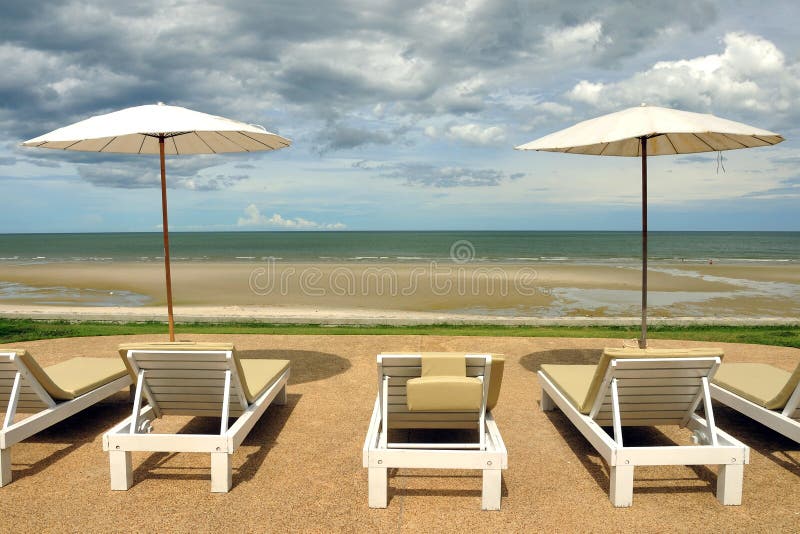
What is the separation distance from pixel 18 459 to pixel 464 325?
8321 mm

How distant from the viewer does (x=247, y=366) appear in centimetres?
534

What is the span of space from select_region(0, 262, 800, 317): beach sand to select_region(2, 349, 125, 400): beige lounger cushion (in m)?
9.13

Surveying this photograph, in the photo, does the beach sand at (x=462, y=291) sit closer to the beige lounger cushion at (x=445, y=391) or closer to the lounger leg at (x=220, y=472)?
the lounger leg at (x=220, y=472)

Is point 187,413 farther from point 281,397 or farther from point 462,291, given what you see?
point 462,291

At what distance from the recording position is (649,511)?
11.2 ft

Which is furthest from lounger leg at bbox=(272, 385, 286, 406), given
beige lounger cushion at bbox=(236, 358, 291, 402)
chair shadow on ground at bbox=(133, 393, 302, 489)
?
beige lounger cushion at bbox=(236, 358, 291, 402)

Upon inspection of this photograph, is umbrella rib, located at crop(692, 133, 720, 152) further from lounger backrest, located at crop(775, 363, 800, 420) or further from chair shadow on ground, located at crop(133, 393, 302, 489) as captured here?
chair shadow on ground, located at crop(133, 393, 302, 489)

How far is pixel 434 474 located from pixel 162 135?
4681 mm

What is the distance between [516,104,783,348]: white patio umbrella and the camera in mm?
4855

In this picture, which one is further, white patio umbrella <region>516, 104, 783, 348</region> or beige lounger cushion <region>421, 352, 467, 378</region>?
white patio umbrella <region>516, 104, 783, 348</region>

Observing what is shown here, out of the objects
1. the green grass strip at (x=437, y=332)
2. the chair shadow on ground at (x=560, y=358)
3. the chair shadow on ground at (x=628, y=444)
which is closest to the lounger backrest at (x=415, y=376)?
the chair shadow on ground at (x=628, y=444)

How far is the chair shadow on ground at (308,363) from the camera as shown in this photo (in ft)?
21.9

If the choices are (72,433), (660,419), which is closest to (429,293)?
(72,433)

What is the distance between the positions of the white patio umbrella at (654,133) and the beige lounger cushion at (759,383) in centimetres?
99
